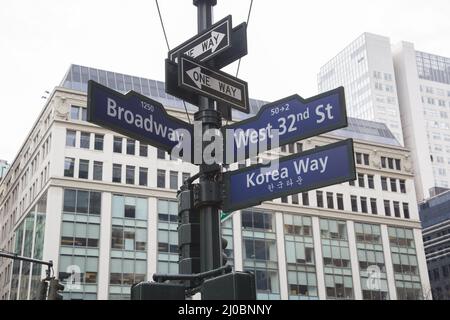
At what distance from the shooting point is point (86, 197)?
2271 inches

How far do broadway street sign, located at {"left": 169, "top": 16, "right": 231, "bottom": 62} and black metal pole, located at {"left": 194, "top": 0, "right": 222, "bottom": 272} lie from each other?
0.14m

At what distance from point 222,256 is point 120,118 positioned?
5.18ft

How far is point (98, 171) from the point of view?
194 ft

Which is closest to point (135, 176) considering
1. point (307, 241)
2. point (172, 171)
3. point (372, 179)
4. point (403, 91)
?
point (172, 171)

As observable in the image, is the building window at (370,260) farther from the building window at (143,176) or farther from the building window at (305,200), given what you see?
the building window at (143,176)

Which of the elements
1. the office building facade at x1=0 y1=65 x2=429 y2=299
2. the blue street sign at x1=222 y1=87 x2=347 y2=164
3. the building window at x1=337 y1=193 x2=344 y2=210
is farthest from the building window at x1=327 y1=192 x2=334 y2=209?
the blue street sign at x1=222 y1=87 x2=347 y2=164

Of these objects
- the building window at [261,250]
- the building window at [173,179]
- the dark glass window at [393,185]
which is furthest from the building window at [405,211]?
the building window at [173,179]

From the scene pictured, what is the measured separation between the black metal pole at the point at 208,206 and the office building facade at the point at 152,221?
4877 centimetres

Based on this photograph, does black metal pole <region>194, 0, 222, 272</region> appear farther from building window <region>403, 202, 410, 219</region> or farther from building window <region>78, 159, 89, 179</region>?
building window <region>403, 202, 410, 219</region>

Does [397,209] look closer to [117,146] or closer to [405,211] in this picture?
[405,211]

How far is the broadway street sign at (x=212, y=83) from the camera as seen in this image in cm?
641

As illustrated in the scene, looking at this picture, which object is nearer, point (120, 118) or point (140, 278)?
point (120, 118)

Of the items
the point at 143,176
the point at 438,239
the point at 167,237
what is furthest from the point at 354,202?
the point at 438,239
